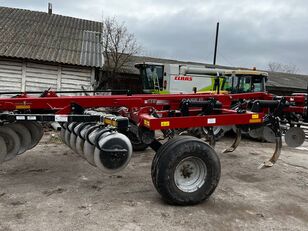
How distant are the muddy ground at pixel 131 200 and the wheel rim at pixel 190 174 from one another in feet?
0.88

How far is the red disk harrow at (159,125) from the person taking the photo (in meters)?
4.38

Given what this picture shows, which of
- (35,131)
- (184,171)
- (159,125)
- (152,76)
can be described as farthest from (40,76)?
(184,171)

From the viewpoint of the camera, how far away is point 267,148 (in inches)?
363

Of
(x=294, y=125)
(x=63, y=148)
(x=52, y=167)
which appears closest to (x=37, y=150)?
(x=63, y=148)

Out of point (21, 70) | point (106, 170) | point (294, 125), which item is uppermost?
point (21, 70)

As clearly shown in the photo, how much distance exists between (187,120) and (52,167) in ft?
8.78

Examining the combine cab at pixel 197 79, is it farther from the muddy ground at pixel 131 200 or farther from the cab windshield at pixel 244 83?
the muddy ground at pixel 131 200

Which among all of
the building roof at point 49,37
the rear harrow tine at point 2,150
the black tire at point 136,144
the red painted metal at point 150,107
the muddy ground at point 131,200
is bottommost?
the muddy ground at point 131,200

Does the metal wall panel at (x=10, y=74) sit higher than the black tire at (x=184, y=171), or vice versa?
the metal wall panel at (x=10, y=74)

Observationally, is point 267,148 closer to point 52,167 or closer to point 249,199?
point 249,199

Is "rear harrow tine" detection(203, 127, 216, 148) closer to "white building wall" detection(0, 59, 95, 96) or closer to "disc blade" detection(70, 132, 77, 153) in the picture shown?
"disc blade" detection(70, 132, 77, 153)

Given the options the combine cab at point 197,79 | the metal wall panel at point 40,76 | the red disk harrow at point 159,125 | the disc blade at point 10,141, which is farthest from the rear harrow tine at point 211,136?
the metal wall panel at point 40,76

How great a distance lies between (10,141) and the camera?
17.8ft

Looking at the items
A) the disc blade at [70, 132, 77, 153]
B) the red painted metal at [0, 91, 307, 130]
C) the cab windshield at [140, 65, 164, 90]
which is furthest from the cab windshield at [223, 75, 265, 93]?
the disc blade at [70, 132, 77, 153]
